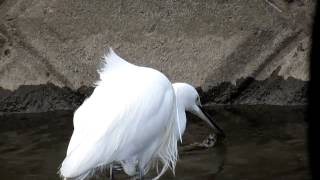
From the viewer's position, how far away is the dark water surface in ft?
11.3

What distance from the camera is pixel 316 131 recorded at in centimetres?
56

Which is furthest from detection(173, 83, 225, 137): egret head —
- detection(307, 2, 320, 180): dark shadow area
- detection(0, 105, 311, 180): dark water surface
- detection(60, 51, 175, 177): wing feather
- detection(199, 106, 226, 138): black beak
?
detection(307, 2, 320, 180): dark shadow area

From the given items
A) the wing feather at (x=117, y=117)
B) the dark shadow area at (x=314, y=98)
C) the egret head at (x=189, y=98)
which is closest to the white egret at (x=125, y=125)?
the wing feather at (x=117, y=117)

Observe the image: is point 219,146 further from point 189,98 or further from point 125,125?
point 125,125

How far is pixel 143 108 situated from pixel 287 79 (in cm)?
218

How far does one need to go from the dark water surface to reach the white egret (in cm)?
33

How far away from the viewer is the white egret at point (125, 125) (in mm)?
2748

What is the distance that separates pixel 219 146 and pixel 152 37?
1.33 metres

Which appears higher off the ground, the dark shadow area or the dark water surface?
the dark shadow area

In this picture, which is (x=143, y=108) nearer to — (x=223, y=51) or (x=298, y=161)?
(x=298, y=161)

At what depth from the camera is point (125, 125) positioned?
292cm

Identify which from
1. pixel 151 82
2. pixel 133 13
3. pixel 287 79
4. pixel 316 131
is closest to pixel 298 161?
pixel 151 82

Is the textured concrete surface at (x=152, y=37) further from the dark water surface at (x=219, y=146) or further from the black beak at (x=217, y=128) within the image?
the black beak at (x=217, y=128)

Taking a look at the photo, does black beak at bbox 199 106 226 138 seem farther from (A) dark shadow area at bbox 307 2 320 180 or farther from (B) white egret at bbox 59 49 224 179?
(A) dark shadow area at bbox 307 2 320 180
